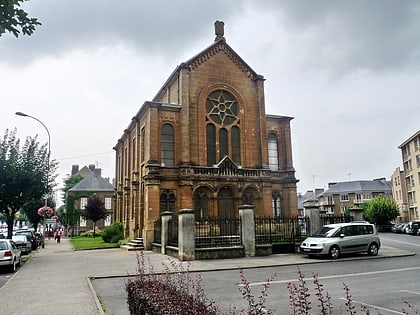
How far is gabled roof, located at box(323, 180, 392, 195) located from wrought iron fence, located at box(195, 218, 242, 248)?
6896 cm

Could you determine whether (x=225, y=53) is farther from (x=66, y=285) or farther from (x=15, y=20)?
(x=15, y=20)

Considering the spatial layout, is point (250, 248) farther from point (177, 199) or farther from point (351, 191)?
point (351, 191)

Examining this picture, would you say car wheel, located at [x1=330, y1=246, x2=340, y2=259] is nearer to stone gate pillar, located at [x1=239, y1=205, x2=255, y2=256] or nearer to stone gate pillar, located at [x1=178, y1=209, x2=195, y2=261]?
stone gate pillar, located at [x1=239, y1=205, x2=255, y2=256]

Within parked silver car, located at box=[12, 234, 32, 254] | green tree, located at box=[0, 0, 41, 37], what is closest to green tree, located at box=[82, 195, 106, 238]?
parked silver car, located at box=[12, 234, 32, 254]

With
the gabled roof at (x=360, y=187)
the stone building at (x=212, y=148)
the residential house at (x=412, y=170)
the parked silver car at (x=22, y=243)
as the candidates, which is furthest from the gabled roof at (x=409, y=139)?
the parked silver car at (x=22, y=243)

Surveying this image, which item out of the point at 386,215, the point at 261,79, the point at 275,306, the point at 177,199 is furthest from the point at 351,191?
the point at 275,306

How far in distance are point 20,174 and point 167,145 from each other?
33.3ft

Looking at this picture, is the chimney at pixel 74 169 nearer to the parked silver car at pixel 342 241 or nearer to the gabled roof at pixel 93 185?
the gabled roof at pixel 93 185

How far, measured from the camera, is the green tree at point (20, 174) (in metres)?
24.1

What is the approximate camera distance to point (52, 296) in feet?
33.4

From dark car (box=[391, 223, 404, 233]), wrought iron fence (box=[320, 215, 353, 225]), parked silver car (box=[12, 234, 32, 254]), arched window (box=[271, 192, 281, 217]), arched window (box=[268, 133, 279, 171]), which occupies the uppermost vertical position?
arched window (box=[268, 133, 279, 171])

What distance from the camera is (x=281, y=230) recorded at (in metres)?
21.8

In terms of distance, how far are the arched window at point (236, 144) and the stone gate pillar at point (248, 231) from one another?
391 inches

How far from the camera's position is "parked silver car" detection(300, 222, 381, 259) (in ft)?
60.2
